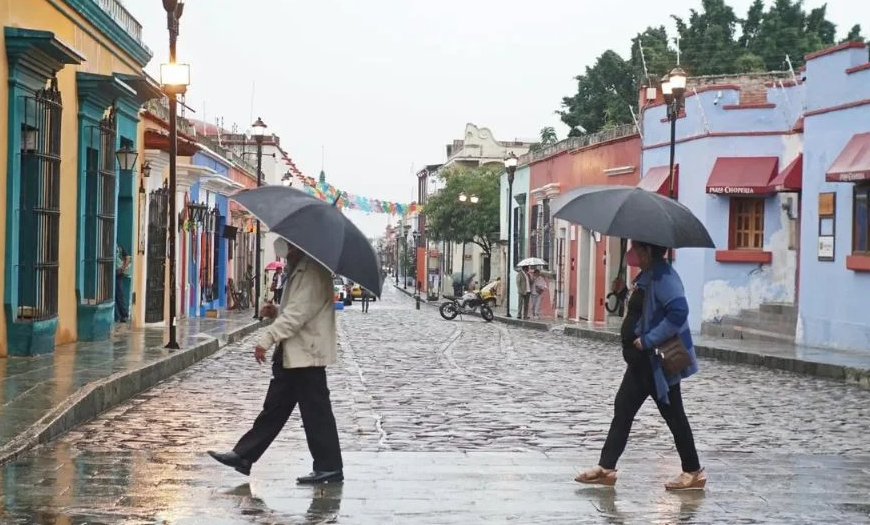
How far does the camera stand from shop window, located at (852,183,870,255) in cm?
2102

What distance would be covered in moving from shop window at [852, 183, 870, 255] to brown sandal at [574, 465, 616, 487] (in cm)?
1380

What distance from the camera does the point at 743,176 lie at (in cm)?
2773

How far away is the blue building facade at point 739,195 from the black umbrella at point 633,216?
18394mm

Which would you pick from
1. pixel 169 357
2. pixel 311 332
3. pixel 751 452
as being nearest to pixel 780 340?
pixel 169 357

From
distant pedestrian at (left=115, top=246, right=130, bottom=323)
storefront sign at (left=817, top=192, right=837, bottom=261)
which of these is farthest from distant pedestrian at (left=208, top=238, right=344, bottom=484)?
storefront sign at (left=817, top=192, right=837, bottom=261)

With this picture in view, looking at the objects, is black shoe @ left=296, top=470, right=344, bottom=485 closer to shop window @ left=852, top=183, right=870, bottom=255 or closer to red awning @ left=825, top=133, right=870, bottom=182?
red awning @ left=825, top=133, right=870, bottom=182

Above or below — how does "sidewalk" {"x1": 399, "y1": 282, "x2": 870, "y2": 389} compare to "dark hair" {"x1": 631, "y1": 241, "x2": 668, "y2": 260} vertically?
below

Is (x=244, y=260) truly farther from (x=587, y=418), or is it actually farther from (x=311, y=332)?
(x=311, y=332)

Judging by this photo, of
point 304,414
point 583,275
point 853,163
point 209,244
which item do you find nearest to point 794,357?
point 853,163

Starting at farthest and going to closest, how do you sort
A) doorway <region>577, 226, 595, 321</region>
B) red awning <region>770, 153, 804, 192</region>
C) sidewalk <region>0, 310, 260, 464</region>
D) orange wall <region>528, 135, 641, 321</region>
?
1. doorway <region>577, 226, 595, 321</region>
2. orange wall <region>528, 135, 641, 321</region>
3. red awning <region>770, 153, 804, 192</region>
4. sidewalk <region>0, 310, 260, 464</region>

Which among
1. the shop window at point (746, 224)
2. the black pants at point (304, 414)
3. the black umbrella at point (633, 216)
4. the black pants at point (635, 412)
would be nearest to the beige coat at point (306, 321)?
the black pants at point (304, 414)

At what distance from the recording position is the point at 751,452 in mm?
10281

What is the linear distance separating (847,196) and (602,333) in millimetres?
7826

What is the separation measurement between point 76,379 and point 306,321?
5275mm
